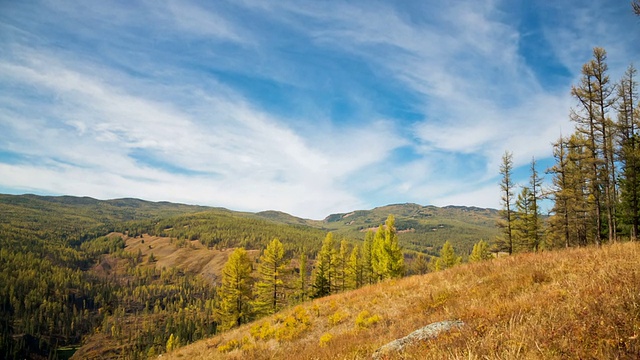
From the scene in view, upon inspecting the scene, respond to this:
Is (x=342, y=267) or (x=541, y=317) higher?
(x=541, y=317)

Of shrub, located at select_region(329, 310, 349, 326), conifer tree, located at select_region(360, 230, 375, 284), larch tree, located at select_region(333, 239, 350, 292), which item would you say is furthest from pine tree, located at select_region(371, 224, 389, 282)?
shrub, located at select_region(329, 310, 349, 326)

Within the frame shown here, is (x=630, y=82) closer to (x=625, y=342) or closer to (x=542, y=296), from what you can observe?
(x=542, y=296)

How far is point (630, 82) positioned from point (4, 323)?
248049mm

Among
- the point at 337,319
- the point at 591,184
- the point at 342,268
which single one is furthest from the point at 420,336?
the point at 342,268

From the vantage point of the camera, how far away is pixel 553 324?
160 inches

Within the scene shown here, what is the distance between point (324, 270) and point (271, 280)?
941 centimetres

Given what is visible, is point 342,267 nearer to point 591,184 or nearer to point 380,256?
point 380,256

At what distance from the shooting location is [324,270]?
42844 mm

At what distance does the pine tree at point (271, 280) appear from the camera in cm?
3616

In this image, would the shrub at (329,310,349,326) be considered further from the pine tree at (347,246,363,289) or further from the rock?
the pine tree at (347,246,363,289)

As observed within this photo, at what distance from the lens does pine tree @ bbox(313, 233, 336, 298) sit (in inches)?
1654

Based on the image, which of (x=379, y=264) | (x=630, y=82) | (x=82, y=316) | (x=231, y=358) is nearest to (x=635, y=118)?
(x=630, y=82)

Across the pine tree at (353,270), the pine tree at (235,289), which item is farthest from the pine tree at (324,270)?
the pine tree at (235,289)

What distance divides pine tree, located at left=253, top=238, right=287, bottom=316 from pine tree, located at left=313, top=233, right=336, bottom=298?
6.90m
